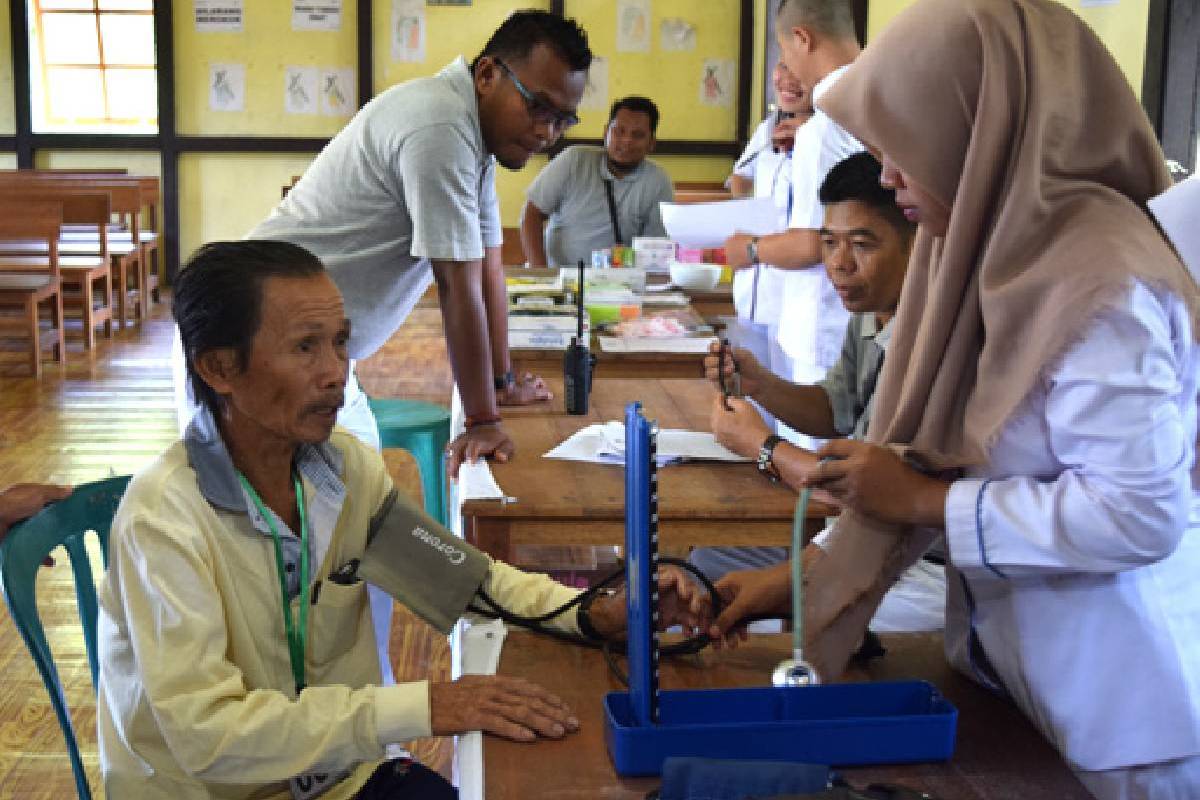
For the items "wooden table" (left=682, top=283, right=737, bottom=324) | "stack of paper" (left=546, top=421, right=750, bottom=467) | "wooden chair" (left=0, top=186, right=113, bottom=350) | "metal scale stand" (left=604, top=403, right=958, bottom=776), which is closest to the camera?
"metal scale stand" (left=604, top=403, right=958, bottom=776)

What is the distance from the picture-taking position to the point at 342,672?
5.39 feet

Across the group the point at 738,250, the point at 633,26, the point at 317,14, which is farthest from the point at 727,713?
the point at 317,14

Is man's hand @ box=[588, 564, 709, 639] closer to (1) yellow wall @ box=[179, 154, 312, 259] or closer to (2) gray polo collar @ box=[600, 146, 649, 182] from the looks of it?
(2) gray polo collar @ box=[600, 146, 649, 182]

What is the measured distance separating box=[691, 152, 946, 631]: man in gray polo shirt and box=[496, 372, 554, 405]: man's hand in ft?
1.24

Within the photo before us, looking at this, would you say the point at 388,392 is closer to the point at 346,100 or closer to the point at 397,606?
the point at 397,606

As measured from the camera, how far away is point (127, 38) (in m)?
9.65

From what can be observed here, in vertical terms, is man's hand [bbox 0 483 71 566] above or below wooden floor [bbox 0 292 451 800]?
above

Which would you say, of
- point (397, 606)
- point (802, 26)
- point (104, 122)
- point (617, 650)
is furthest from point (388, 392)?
point (617, 650)

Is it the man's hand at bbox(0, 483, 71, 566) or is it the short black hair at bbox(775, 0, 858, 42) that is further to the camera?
the short black hair at bbox(775, 0, 858, 42)

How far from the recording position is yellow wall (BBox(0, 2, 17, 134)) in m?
9.54

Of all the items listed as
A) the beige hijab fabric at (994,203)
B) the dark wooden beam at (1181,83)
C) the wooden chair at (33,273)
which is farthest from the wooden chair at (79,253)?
the beige hijab fabric at (994,203)

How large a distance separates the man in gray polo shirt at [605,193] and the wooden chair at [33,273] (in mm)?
2508

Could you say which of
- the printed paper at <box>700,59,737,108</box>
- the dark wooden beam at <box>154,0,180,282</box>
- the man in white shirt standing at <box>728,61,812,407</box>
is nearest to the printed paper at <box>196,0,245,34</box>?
the dark wooden beam at <box>154,0,180,282</box>

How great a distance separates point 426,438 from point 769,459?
5.45 feet
